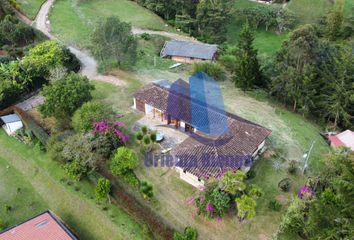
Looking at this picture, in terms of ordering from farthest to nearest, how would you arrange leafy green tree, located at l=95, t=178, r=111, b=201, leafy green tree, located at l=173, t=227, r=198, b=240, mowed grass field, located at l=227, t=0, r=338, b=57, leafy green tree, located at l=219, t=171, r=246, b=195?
mowed grass field, located at l=227, t=0, r=338, b=57 < leafy green tree, located at l=95, t=178, r=111, b=201 < leafy green tree, located at l=219, t=171, r=246, b=195 < leafy green tree, located at l=173, t=227, r=198, b=240

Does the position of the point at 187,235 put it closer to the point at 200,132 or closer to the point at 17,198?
the point at 200,132

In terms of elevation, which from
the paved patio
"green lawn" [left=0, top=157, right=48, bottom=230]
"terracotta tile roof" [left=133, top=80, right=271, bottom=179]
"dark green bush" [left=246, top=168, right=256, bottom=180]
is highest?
"terracotta tile roof" [left=133, top=80, right=271, bottom=179]

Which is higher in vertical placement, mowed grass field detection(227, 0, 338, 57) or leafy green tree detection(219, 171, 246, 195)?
leafy green tree detection(219, 171, 246, 195)

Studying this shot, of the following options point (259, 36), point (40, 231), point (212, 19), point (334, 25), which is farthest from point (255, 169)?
point (259, 36)

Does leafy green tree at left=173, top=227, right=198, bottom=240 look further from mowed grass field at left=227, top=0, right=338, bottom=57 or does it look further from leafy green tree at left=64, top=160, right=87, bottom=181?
mowed grass field at left=227, top=0, right=338, bottom=57

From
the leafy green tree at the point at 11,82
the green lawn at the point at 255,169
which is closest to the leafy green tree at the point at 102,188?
the green lawn at the point at 255,169

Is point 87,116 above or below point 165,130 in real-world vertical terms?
above

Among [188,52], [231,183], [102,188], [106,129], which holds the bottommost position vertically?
[188,52]

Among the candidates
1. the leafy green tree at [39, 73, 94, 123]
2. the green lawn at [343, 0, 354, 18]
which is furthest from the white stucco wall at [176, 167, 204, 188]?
the green lawn at [343, 0, 354, 18]
